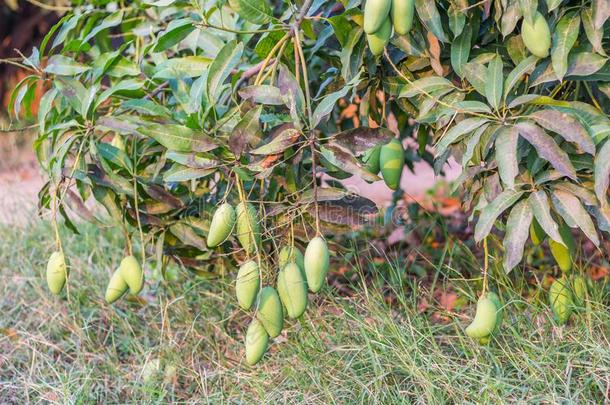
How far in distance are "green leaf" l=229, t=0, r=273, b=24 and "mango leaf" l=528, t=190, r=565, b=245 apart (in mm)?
463

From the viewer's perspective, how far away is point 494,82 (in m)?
1.18

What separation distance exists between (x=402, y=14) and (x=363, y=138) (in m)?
0.20

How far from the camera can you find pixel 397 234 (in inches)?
104

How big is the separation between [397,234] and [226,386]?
1.18 metres

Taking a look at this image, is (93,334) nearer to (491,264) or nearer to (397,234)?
(491,264)

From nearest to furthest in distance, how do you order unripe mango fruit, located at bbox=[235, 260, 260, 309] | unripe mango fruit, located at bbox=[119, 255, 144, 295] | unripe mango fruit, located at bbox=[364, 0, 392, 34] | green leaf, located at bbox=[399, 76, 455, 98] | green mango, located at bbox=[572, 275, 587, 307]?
unripe mango fruit, located at bbox=[364, 0, 392, 34] → unripe mango fruit, located at bbox=[235, 260, 260, 309] → green leaf, located at bbox=[399, 76, 455, 98] → unripe mango fruit, located at bbox=[119, 255, 144, 295] → green mango, located at bbox=[572, 275, 587, 307]

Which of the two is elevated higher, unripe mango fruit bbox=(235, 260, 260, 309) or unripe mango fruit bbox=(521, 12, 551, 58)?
unripe mango fruit bbox=(521, 12, 551, 58)

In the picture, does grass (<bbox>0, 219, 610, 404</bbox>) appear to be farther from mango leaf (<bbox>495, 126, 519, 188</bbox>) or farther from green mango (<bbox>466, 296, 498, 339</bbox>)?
mango leaf (<bbox>495, 126, 519, 188</bbox>)

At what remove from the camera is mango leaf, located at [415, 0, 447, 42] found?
3.81 ft

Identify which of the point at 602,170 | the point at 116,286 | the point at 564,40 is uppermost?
the point at 564,40

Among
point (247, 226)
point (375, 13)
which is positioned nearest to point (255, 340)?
point (247, 226)

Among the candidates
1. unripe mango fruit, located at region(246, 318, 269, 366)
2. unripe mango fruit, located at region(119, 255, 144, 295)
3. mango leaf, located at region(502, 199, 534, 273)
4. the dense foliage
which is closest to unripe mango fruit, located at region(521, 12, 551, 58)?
the dense foliage

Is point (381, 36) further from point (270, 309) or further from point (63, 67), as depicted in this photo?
point (63, 67)

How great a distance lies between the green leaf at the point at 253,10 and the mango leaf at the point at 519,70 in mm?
357
